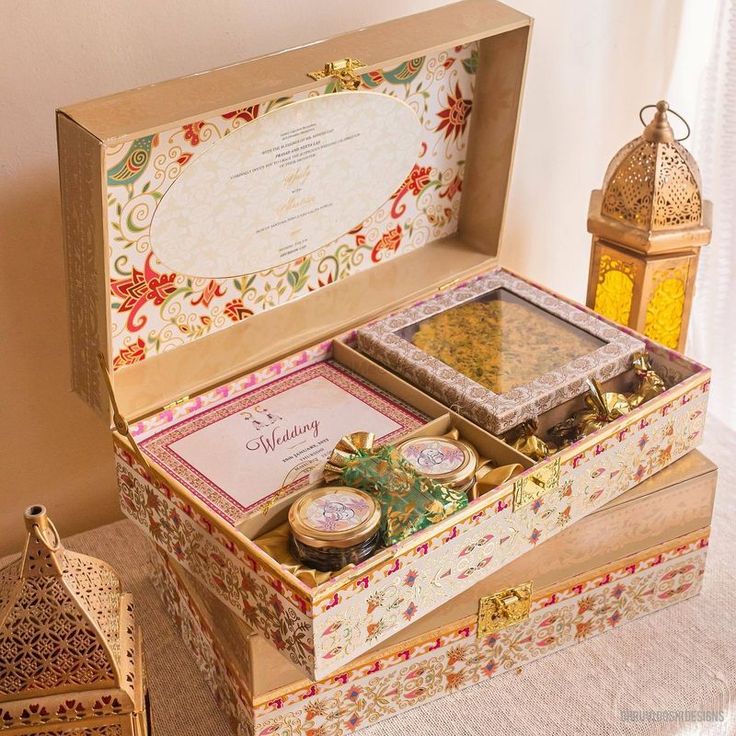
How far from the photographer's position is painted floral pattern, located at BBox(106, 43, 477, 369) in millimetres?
1148

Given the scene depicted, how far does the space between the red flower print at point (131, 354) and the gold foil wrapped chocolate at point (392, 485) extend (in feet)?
0.90

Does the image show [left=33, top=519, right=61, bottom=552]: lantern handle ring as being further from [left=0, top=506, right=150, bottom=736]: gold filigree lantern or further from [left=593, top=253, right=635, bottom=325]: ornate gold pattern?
[left=593, top=253, right=635, bottom=325]: ornate gold pattern

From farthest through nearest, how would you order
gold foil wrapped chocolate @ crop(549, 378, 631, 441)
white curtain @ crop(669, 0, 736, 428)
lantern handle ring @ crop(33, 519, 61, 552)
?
white curtain @ crop(669, 0, 736, 428) < gold foil wrapped chocolate @ crop(549, 378, 631, 441) < lantern handle ring @ crop(33, 519, 61, 552)

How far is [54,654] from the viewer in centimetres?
92

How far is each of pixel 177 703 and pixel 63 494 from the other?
362 mm

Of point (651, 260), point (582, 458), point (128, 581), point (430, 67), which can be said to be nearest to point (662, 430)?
point (582, 458)

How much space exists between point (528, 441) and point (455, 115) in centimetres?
47

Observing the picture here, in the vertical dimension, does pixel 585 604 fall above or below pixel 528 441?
below

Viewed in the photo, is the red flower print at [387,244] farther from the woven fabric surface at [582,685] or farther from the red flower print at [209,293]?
the woven fabric surface at [582,685]

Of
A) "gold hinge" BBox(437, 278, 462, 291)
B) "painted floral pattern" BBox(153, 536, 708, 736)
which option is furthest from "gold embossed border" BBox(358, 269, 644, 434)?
"painted floral pattern" BBox(153, 536, 708, 736)

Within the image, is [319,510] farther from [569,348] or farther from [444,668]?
[569,348]

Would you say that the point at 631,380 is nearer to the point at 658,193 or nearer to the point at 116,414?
the point at 658,193

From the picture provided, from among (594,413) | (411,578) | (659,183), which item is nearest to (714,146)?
(659,183)

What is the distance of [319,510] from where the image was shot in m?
1.07
